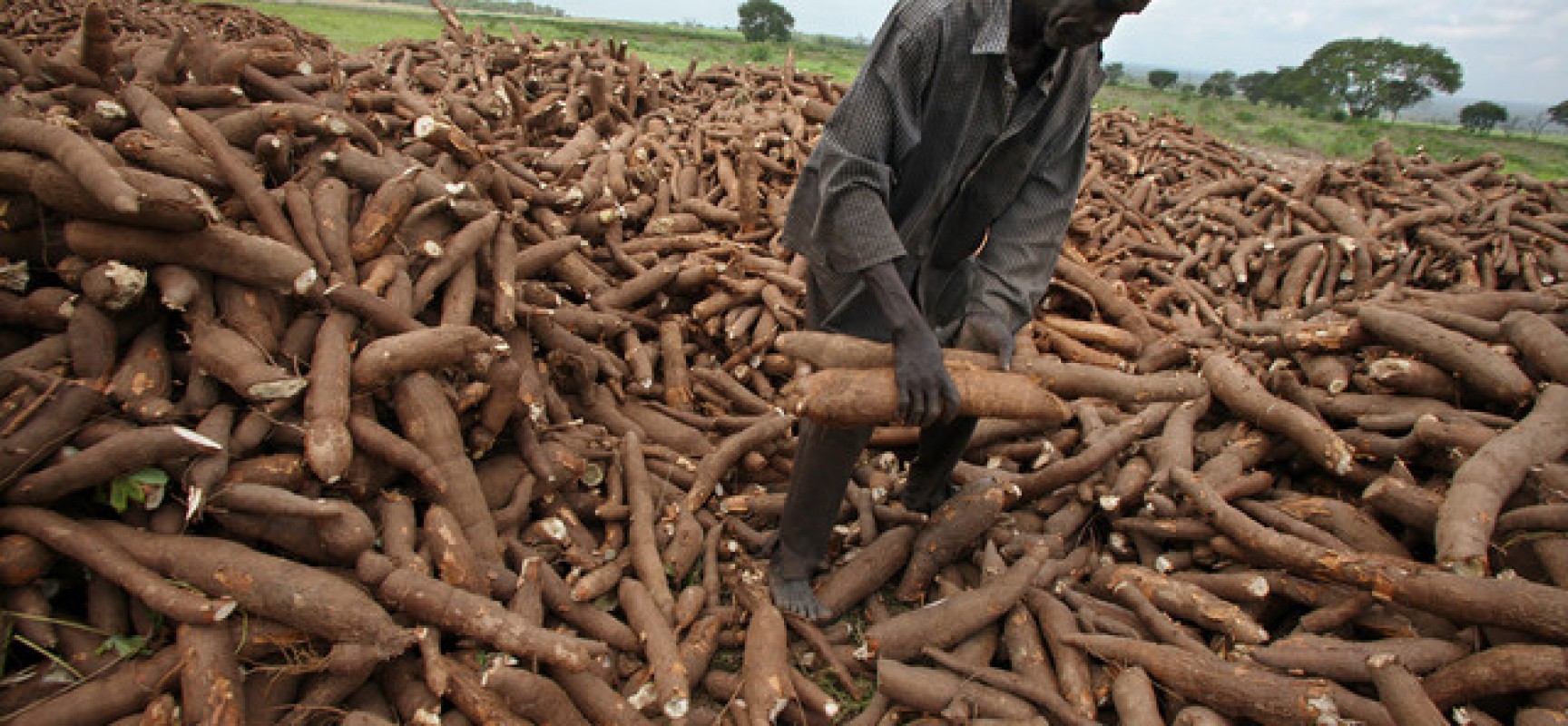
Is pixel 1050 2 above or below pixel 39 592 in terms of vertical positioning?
above

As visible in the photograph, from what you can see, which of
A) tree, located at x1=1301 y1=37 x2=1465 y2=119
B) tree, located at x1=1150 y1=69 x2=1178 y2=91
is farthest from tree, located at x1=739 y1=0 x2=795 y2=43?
tree, located at x1=1301 y1=37 x2=1465 y2=119

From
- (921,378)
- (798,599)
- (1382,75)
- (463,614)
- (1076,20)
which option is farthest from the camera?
(1382,75)

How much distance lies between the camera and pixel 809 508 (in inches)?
94.3

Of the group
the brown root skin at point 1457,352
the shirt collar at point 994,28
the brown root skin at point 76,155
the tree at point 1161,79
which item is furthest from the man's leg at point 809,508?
the tree at point 1161,79

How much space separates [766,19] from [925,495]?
4596 cm

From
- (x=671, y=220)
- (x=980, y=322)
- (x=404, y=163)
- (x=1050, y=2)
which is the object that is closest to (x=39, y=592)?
(x=404, y=163)

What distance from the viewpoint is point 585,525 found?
2.81m

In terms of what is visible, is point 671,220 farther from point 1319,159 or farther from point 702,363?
point 1319,159

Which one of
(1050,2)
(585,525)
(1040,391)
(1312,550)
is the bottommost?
(585,525)

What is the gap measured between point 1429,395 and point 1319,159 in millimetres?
13769

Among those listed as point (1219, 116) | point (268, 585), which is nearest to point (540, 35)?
point (1219, 116)

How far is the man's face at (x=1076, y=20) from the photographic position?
5.10ft

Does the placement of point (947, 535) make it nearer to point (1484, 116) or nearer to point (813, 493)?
point (813, 493)

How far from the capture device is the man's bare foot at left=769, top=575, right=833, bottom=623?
2.45 m
